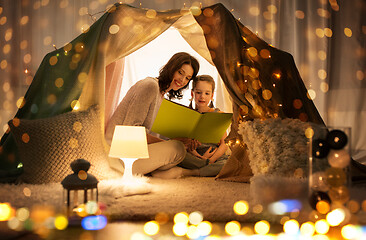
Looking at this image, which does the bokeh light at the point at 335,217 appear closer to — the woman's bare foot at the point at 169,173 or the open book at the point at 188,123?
the open book at the point at 188,123

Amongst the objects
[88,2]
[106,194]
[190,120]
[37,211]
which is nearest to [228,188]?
[190,120]

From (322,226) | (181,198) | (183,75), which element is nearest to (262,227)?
(322,226)

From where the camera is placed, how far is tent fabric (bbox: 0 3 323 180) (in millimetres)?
2350

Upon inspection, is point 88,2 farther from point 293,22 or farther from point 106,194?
point 106,194

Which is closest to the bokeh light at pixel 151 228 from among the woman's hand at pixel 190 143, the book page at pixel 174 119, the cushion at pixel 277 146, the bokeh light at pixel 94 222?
the bokeh light at pixel 94 222

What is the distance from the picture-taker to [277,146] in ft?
6.46

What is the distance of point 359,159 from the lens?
10.4ft

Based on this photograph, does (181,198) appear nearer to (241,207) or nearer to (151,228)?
(241,207)

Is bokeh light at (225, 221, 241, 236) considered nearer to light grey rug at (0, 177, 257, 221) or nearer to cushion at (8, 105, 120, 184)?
light grey rug at (0, 177, 257, 221)

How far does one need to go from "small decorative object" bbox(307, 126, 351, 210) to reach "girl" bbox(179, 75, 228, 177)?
1.12 m

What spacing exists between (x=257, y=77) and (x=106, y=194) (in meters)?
1.10

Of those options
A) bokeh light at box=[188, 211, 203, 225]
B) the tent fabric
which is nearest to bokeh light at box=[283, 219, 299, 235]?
bokeh light at box=[188, 211, 203, 225]

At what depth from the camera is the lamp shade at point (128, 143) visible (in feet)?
6.53

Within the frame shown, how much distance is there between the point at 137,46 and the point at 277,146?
1042 mm
